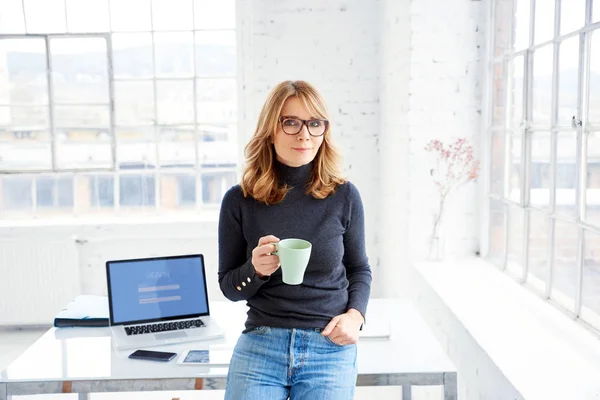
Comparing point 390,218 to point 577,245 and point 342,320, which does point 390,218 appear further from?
point 342,320

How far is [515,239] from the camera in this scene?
9.43ft

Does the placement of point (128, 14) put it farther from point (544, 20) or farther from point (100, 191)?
point (544, 20)

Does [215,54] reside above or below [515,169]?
above

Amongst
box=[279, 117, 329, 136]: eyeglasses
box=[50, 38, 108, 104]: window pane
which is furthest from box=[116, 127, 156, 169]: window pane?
box=[279, 117, 329, 136]: eyeglasses

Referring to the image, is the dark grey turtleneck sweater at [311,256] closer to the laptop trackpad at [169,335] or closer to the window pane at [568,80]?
the laptop trackpad at [169,335]

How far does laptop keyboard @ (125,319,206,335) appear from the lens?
6.67 feet

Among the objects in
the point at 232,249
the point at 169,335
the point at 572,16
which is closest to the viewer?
the point at 232,249

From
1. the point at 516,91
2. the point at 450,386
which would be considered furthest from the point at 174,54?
the point at 450,386

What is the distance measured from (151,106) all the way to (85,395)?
246cm

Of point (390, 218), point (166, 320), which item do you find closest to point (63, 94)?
point (390, 218)

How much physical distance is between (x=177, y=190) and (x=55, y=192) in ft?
2.75

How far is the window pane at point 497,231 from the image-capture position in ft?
9.95

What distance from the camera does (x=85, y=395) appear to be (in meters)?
2.29

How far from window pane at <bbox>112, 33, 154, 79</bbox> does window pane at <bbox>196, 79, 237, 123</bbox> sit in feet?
1.20
